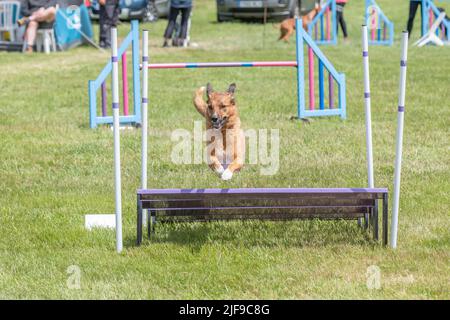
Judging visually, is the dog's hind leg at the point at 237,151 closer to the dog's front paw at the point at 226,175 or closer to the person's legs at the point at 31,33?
the dog's front paw at the point at 226,175


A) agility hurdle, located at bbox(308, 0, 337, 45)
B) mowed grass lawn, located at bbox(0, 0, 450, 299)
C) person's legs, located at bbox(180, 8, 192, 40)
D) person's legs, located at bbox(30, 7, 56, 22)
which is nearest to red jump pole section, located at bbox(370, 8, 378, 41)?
agility hurdle, located at bbox(308, 0, 337, 45)

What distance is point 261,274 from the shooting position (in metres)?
6.30

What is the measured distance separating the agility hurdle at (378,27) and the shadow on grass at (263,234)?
51.7ft

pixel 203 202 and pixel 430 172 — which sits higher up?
pixel 203 202

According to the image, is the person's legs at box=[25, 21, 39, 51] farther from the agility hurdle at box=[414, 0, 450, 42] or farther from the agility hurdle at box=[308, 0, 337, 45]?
the agility hurdle at box=[414, 0, 450, 42]

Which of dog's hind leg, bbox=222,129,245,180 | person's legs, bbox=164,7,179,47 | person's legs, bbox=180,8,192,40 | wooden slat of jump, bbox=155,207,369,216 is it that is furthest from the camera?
person's legs, bbox=164,7,179,47

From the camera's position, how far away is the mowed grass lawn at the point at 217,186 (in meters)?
6.17

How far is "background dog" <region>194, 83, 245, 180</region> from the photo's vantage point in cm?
761

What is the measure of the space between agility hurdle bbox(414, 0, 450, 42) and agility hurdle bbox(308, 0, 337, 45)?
2.15m

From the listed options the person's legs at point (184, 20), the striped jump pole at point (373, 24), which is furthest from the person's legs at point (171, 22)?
the striped jump pole at point (373, 24)

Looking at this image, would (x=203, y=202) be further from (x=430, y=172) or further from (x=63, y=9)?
(x=63, y=9)

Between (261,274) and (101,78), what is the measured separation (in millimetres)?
6352

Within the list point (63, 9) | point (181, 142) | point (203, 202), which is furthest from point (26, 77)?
point (203, 202)

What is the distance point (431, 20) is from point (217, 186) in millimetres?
15796
